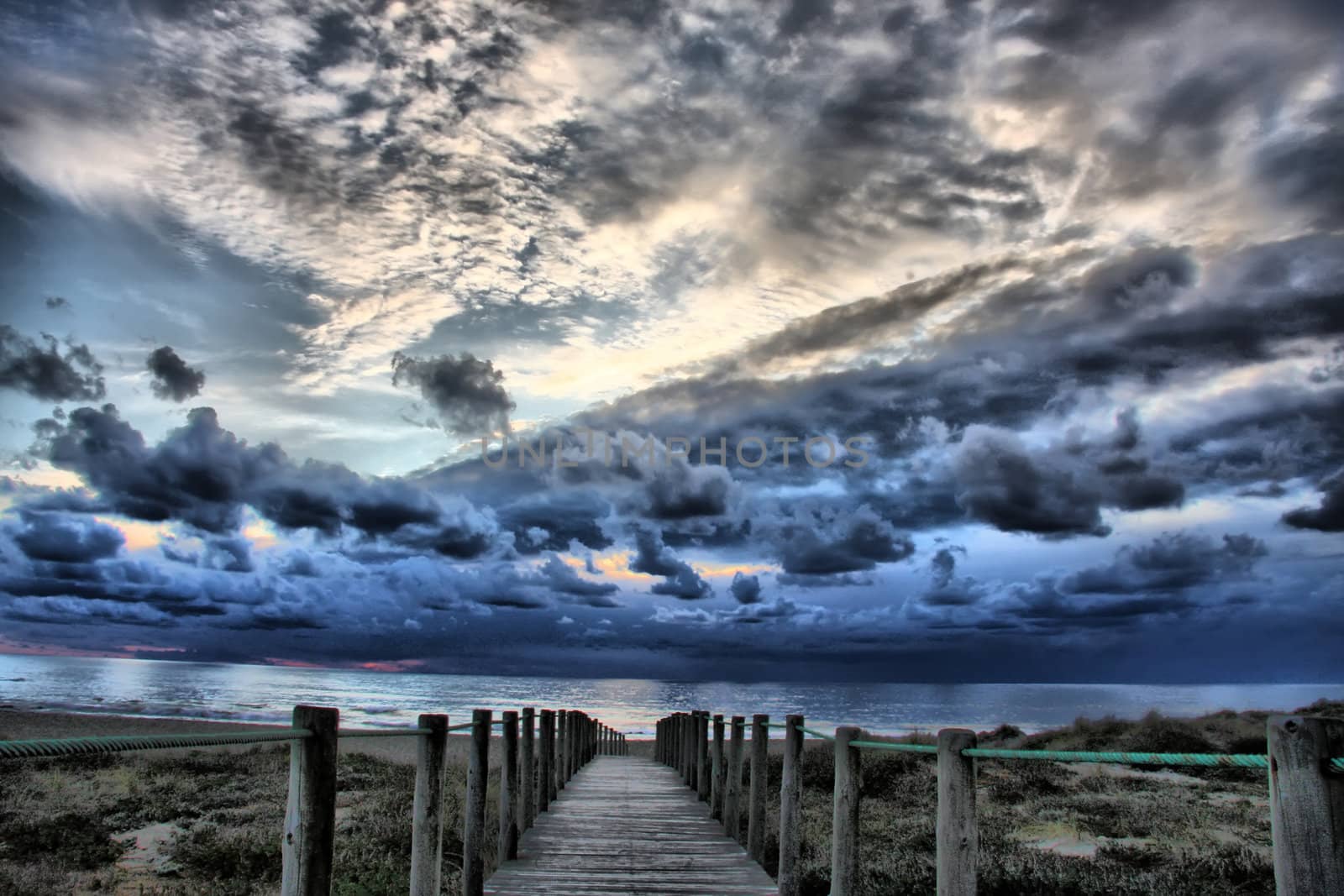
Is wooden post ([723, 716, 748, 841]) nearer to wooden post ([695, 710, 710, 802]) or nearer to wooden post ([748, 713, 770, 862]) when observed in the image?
wooden post ([748, 713, 770, 862])

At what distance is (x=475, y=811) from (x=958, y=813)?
13.4ft

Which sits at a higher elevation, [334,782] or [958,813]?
[334,782]

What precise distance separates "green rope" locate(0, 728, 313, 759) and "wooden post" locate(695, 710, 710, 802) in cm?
966

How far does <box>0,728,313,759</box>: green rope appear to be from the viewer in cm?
222

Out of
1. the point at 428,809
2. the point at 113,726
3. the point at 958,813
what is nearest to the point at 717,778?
the point at 428,809

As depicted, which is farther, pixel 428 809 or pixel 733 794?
pixel 733 794

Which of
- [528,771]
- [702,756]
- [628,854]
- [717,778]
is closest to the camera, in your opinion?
[628,854]

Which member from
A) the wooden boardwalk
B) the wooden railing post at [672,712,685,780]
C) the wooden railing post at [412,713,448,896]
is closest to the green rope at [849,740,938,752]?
the wooden railing post at [412,713,448,896]

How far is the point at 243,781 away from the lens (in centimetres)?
1579

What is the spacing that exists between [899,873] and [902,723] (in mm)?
54132

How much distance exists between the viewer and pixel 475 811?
6703mm

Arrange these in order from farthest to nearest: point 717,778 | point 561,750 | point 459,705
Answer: point 459,705, point 561,750, point 717,778

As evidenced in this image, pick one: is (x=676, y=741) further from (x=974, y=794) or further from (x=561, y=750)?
(x=974, y=794)

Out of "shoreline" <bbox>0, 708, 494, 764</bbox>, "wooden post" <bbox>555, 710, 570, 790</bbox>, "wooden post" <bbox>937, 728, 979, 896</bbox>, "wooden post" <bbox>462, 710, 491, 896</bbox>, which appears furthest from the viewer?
"shoreline" <bbox>0, 708, 494, 764</bbox>
